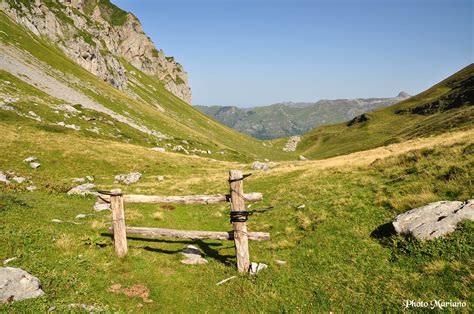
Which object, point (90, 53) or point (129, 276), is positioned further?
point (90, 53)

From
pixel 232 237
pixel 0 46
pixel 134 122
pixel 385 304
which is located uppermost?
pixel 0 46

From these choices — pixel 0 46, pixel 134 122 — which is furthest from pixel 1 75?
pixel 134 122

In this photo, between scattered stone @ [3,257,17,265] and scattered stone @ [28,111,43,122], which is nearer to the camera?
scattered stone @ [3,257,17,265]

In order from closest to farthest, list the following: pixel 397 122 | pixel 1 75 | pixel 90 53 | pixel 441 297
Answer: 1. pixel 441 297
2. pixel 1 75
3. pixel 90 53
4. pixel 397 122

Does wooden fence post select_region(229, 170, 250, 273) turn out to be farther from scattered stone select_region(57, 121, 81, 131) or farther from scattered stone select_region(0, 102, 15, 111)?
scattered stone select_region(0, 102, 15, 111)

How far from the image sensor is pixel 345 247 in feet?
37.3

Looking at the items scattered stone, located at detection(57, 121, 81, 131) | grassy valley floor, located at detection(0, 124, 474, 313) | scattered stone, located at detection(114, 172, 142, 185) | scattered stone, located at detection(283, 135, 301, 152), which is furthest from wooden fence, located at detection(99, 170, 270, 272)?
scattered stone, located at detection(283, 135, 301, 152)

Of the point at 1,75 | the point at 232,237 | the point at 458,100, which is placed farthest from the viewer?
the point at 458,100

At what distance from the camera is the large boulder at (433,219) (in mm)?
9766

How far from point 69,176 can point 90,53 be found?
103 metres

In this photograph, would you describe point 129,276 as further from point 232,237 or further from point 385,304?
point 385,304

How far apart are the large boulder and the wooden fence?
530 centimetres

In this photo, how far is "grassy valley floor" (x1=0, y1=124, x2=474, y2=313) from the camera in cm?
855

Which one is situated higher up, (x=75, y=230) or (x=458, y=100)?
(x=458, y=100)
